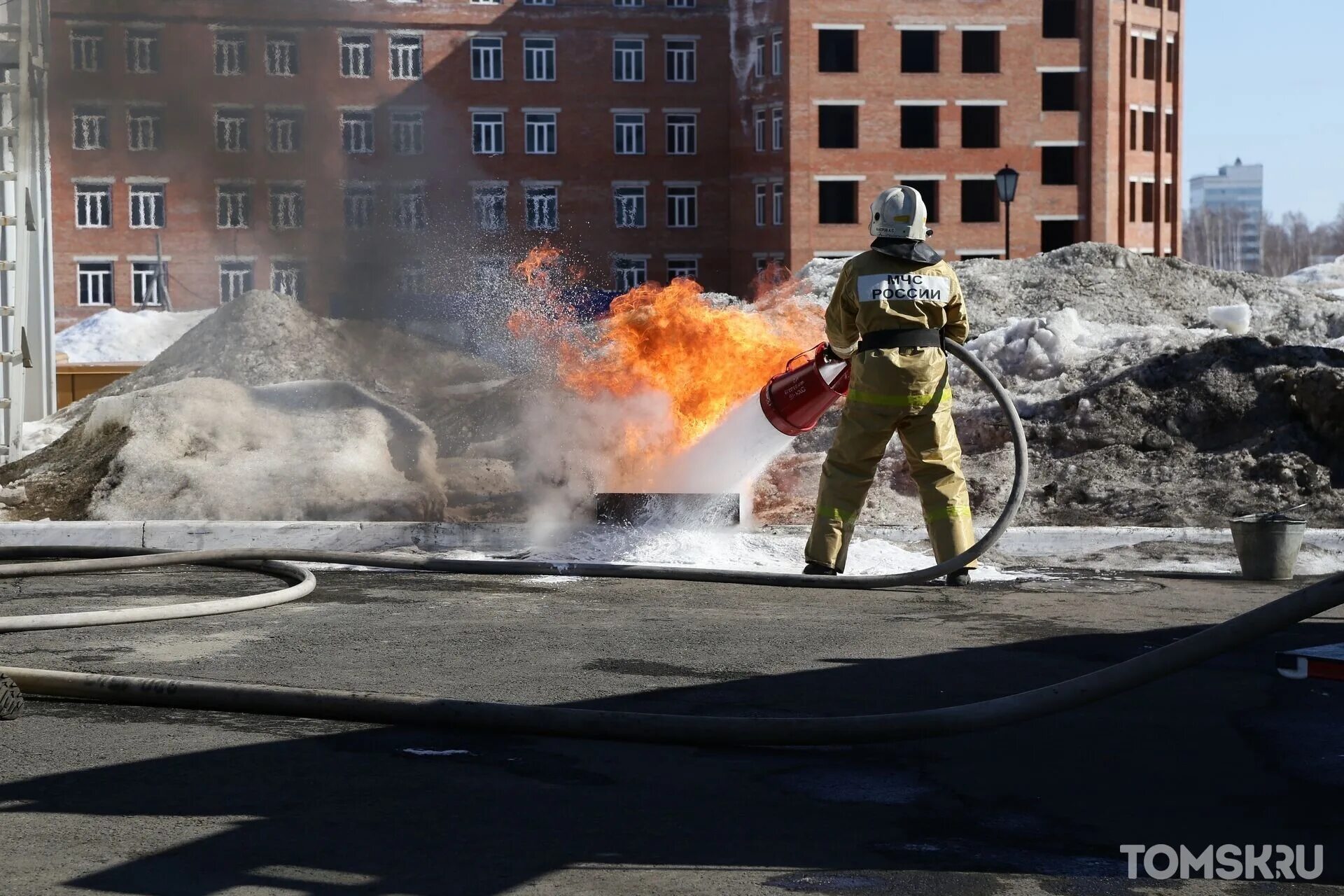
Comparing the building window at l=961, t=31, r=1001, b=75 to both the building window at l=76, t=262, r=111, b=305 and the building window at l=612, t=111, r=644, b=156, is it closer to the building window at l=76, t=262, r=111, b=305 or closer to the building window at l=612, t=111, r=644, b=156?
the building window at l=612, t=111, r=644, b=156

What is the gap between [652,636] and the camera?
6496 millimetres

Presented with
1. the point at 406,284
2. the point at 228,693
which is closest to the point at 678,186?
the point at 406,284

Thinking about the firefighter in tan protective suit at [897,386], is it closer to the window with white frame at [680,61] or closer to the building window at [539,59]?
the building window at [539,59]

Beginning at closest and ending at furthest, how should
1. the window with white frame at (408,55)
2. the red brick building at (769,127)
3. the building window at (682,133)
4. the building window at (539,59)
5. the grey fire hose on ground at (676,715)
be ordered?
the grey fire hose on ground at (676,715)
the window with white frame at (408,55)
the red brick building at (769,127)
the building window at (539,59)
the building window at (682,133)

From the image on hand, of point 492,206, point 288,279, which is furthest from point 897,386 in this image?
point 492,206

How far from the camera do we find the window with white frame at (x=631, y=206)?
164ft

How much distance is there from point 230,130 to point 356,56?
4.36m

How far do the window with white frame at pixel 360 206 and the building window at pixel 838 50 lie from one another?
34.5 metres

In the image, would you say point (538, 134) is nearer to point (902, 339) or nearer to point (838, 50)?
point (838, 50)

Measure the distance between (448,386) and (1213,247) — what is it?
10528 centimetres

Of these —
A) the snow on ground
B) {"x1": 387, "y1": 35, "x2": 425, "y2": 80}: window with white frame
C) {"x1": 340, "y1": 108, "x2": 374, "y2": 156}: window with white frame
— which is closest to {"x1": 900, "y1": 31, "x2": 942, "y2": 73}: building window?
{"x1": 387, "y1": 35, "x2": 425, "y2": 80}: window with white frame

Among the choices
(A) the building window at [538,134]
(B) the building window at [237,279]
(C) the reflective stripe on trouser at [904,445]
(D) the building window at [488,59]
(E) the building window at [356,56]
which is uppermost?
(D) the building window at [488,59]

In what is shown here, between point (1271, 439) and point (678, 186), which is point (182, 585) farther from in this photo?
point (678, 186)

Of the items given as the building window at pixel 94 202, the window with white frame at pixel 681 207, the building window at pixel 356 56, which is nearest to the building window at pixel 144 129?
the building window at pixel 94 202
